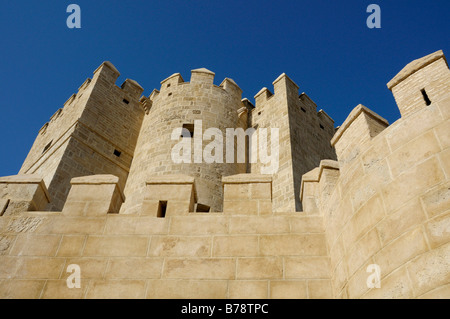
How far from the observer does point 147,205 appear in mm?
4625

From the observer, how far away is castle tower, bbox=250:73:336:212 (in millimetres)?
10234

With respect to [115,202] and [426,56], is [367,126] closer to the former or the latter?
[426,56]

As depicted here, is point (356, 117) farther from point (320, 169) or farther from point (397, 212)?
point (397, 212)

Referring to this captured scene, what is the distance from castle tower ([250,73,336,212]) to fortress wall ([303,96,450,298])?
5741mm

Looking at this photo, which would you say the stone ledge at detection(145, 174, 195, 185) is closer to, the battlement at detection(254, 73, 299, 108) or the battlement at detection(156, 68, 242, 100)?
the battlement at detection(156, 68, 242, 100)

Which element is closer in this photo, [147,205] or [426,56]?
[426,56]

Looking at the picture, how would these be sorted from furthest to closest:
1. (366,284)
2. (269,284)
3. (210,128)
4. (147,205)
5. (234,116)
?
(234,116) → (210,128) → (147,205) → (269,284) → (366,284)

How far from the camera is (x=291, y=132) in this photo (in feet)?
38.2

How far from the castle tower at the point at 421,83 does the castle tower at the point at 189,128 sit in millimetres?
6355

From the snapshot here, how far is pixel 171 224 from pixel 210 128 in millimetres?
7151

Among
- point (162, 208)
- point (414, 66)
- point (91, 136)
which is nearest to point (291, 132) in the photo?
point (91, 136)
